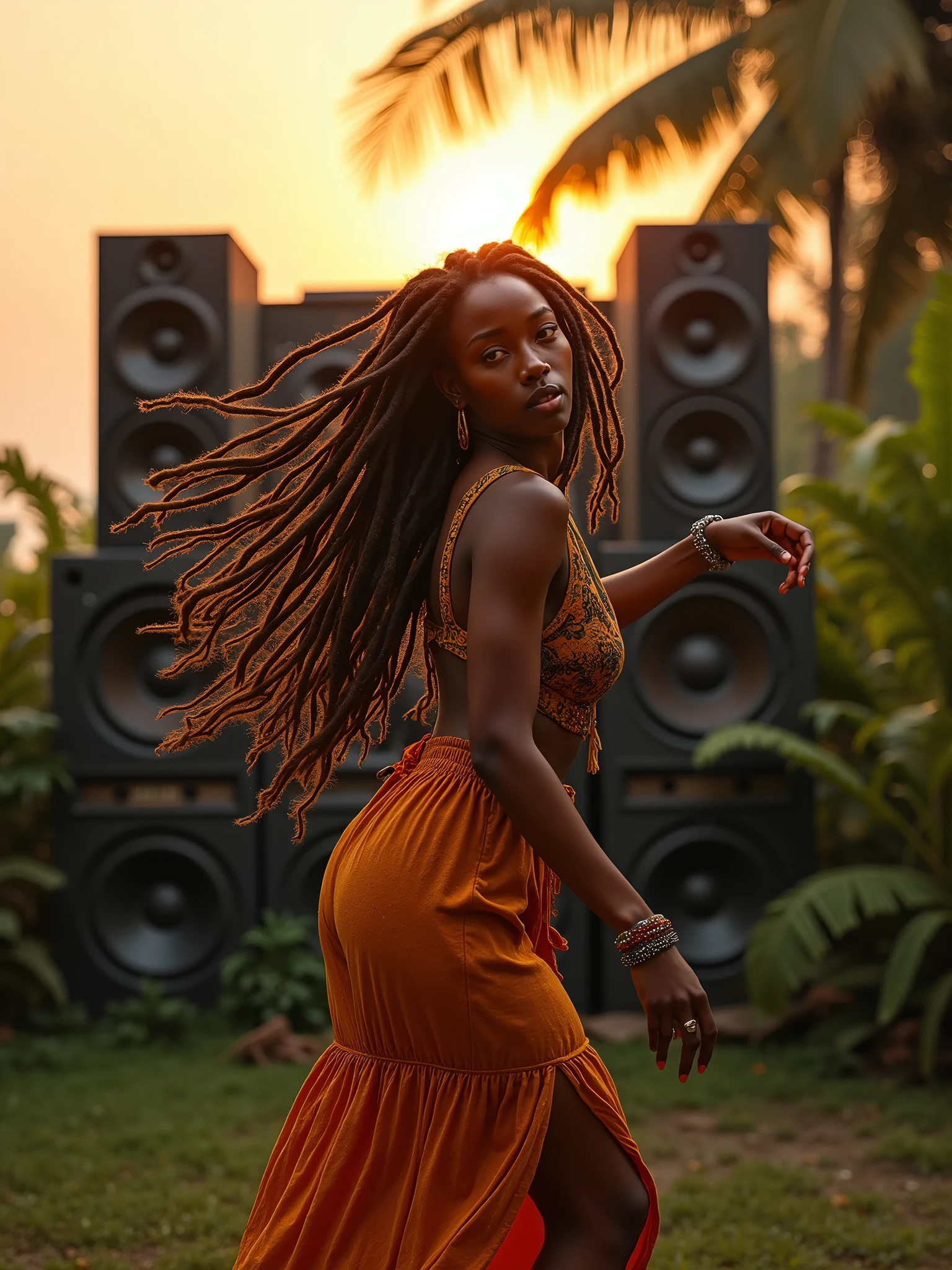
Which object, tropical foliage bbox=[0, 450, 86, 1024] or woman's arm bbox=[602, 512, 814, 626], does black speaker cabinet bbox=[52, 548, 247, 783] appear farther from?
woman's arm bbox=[602, 512, 814, 626]

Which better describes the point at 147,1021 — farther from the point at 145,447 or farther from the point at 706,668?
the point at 706,668

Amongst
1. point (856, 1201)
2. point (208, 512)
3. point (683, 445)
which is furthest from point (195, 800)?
point (856, 1201)

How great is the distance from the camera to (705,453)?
5098 millimetres

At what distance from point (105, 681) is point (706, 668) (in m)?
2.43

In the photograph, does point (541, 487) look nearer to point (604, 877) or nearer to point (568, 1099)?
point (604, 877)

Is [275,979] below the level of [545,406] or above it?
below

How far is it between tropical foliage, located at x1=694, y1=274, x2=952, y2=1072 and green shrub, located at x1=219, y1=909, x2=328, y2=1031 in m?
1.70

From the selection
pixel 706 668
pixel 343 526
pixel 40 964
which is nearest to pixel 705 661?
pixel 706 668

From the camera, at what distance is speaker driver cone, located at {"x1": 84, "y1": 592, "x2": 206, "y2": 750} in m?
4.99

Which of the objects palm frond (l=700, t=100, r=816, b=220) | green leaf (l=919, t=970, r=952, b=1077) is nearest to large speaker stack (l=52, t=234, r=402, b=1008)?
green leaf (l=919, t=970, r=952, b=1077)

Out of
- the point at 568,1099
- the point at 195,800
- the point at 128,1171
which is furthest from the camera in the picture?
the point at 195,800

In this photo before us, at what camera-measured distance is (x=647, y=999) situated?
1.36 m

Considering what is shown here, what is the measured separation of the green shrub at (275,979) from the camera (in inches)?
186

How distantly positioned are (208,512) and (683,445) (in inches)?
77.2
